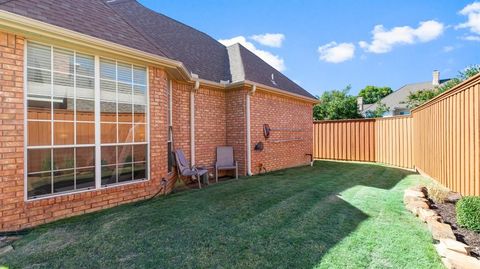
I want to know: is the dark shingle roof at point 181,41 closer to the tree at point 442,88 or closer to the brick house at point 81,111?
the brick house at point 81,111

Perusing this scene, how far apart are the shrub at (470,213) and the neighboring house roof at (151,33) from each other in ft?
20.4

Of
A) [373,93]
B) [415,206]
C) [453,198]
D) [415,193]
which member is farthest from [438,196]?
[373,93]

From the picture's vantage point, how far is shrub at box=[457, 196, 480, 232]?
3.51 m

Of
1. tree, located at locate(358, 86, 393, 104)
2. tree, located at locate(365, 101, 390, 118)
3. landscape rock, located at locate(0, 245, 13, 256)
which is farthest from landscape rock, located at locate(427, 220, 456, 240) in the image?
tree, located at locate(358, 86, 393, 104)

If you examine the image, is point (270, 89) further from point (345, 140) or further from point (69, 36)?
point (345, 140)

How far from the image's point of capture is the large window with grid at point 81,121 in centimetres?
379

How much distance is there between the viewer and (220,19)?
12.0 m

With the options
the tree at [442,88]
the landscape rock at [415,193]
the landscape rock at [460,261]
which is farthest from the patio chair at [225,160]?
the tree at [442,88]

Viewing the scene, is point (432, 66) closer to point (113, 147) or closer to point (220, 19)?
point (220, 19)

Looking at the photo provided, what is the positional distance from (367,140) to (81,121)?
1240 centimetres

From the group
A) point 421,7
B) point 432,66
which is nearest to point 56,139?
point 421,7

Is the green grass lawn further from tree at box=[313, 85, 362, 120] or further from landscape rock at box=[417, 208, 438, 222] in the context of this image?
tree at box=[313, 85, 362, 120]

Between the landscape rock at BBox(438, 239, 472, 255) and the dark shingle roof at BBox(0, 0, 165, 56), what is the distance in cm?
580

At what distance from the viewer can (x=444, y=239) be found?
123 inches
